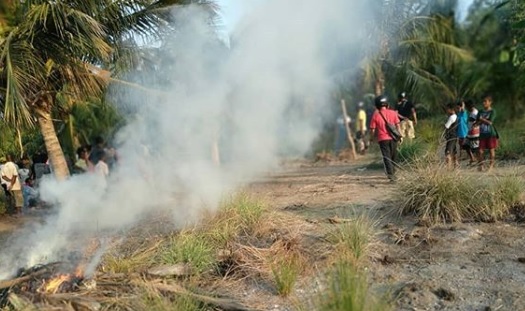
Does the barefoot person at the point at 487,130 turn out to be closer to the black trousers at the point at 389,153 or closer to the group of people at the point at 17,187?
the black trousers at the point at 389,153

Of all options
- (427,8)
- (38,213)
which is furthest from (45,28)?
(427,8)

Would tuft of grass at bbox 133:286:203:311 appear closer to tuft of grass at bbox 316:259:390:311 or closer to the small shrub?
tuft of grass at bbox 316:259:390:311

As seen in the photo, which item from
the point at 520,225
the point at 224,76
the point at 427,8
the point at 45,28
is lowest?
the point at 520,225

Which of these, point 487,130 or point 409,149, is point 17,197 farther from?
point 487,130

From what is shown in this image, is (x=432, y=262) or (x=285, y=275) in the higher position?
(x=285, y=275)

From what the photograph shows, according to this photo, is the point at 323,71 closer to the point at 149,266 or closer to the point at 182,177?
the point at 182,177

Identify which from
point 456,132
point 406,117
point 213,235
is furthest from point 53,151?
point 406,117

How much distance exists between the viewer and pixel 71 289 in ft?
16.8

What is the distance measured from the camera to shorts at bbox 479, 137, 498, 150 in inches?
377

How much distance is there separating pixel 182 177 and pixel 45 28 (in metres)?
3.36

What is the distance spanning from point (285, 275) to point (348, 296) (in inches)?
49.9

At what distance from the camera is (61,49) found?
9477 millimetres

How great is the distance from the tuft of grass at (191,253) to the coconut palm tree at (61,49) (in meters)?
4.02

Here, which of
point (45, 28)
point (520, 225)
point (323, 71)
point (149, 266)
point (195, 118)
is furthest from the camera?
point (323, 71)
